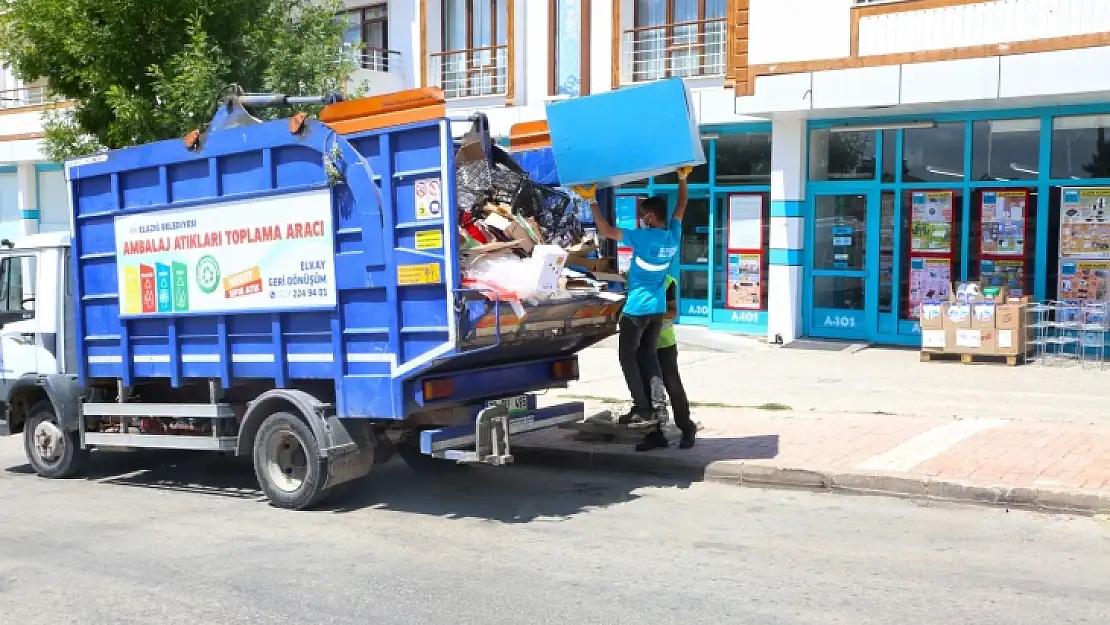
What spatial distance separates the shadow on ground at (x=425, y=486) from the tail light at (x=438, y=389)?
846mm

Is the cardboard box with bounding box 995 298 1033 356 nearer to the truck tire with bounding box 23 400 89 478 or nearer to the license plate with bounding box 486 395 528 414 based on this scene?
the license plate with bounding box 486 395 528 414

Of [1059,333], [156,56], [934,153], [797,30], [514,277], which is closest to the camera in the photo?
[514,277]

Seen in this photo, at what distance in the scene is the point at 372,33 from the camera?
23.1 metres

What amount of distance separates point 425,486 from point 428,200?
2.66 metres

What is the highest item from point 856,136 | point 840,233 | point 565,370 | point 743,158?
point 856,136

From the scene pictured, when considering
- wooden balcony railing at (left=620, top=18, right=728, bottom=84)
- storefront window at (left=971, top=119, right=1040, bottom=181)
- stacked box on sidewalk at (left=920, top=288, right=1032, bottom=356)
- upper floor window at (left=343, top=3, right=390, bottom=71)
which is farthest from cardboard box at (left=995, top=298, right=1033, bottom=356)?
upper floor window at (left=343, top=3, right=390, bottom=71)

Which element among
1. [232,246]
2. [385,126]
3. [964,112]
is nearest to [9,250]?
[232,246]

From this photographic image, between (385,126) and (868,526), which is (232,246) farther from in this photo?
(868,526)

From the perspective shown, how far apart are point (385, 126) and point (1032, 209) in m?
10.9

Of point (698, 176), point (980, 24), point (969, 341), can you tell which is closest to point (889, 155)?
point (980, 24)

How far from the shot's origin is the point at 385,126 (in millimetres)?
7152

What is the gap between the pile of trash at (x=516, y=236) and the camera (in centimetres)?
721

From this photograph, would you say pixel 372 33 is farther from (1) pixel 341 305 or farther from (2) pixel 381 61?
(1) pixel 341 305

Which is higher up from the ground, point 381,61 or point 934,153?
point 381,61
